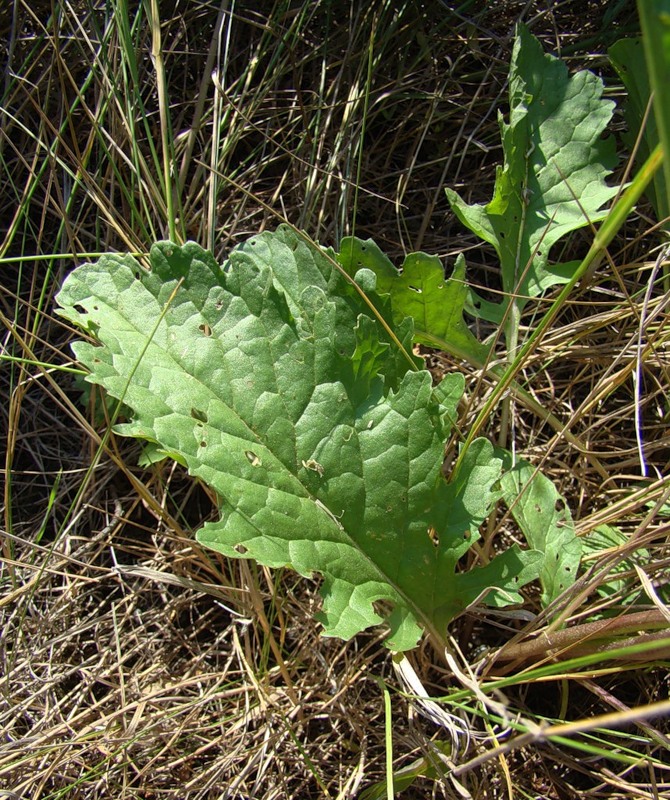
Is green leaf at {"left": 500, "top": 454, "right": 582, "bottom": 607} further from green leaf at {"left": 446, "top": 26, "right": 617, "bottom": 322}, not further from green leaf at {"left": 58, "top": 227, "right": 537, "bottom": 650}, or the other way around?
green leaf at {"left": 446, "top": 26, "right": 617, "bottom": 322}

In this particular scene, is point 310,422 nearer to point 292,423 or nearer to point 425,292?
point 292,423

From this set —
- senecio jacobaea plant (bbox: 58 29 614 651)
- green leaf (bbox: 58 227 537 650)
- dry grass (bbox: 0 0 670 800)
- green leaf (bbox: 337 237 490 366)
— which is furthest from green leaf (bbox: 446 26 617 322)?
green leaf (bbox: 58 227 537 650)

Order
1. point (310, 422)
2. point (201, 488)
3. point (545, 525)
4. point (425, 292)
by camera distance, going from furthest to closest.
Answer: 1. point (201, 488)
2. point (425, 292)
3. point (545, 525)
4. point (310, 422)

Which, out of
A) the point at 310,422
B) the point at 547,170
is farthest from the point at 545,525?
the point at 547,170

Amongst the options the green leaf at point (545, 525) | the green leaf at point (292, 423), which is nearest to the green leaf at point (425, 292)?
the green leaf at point (292, 423)

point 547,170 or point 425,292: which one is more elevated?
point 547,170
